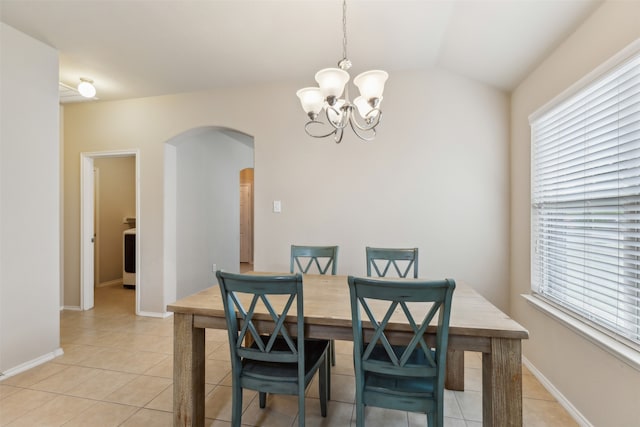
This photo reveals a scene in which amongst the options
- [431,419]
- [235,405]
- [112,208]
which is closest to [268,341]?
[235,405]

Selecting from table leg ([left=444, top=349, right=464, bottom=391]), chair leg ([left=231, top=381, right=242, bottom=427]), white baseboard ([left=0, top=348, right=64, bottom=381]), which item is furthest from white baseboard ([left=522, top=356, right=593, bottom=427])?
white baseboard ([left=0, top=348, right=64, bottom=381])

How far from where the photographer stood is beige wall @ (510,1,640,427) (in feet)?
4.96

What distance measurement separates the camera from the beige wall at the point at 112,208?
5.17 meters

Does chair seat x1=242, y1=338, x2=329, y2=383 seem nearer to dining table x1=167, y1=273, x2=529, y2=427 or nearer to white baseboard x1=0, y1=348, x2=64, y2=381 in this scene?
dining table x1=167, y1=273, x2=529, y2=427

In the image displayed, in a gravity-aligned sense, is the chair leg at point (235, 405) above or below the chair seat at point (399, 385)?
below

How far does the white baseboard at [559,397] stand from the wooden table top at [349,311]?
3.06 ft

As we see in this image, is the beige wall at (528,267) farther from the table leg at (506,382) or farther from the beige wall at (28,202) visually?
the beige wall at (28,202)

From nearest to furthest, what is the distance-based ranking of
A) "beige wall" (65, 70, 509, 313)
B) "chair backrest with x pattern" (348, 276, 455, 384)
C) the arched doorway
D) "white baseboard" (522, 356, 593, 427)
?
"chair backrest with x pattern" (348, 276, 455, 384)
"white baseboard" (522, 356, 593, 427)
"beige wall" (65, 70, 509, 313)
the arched doorway

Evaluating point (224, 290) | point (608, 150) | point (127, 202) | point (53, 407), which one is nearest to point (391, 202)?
point (608, 150)

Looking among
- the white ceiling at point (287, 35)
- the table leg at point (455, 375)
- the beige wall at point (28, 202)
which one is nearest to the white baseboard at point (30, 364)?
the beige wall at point (28, 202)

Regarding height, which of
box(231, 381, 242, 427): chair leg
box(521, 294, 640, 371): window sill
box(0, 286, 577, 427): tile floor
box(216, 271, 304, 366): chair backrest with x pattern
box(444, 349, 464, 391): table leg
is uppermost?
box(216, 271, 304, 366): chair backrest with x pattern

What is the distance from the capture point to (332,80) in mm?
1680

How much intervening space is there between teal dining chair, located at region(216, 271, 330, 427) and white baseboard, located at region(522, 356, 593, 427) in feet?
5.31

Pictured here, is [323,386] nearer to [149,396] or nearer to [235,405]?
[235,405]
